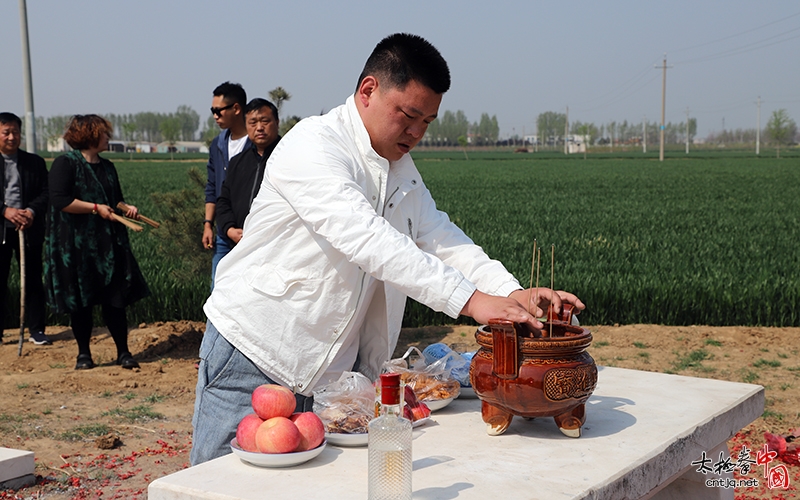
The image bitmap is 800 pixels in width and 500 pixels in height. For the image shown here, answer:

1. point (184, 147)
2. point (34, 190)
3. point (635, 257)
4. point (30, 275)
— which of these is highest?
point (184, 147)

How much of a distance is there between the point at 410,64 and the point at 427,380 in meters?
1.03

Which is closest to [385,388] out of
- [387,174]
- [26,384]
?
[387,174]

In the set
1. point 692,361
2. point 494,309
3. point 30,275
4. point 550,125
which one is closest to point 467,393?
point 494,309

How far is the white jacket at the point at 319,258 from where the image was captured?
2.30 m

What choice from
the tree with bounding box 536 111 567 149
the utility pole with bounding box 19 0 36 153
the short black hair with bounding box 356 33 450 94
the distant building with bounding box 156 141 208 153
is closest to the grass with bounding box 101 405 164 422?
the short black hair with bounding box 356 33 450 94

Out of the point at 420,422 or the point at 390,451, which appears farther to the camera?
the point at 420,422

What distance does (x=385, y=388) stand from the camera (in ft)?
6.40

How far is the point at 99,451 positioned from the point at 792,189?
2731cm

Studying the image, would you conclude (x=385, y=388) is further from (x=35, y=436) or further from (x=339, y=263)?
(x=35, y=436)

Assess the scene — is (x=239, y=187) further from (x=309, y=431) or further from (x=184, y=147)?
(x=184, y=147)

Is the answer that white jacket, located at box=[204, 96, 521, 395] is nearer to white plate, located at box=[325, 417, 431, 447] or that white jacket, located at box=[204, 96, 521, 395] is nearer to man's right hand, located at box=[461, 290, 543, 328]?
man's right hand, located at box=[461, 290, 543, 328]

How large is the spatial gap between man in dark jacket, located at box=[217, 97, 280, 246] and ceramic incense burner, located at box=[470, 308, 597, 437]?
353 centimetres

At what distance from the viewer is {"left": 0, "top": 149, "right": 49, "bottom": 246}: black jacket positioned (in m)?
7.33

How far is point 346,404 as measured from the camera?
2.49 m
